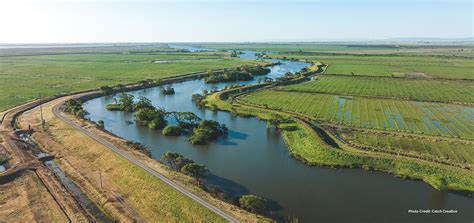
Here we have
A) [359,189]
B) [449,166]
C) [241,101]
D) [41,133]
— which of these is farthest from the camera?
[241,101]

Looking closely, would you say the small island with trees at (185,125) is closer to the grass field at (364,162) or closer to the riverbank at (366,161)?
the riverbank at (366,161)

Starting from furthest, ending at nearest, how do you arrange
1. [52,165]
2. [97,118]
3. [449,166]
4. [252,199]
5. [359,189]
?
1. [97,118]
2. [52,165]
3. [449,166]
4. [359,189]
5. [252,199]

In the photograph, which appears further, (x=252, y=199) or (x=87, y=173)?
(x=87, y=173)

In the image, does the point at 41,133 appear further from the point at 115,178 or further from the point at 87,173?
the point at 115,178

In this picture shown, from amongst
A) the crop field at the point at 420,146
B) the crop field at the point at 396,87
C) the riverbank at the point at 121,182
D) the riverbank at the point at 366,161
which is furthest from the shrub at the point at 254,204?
the crop field at the point at 396,87

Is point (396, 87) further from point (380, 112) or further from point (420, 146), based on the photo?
point (420, 146)

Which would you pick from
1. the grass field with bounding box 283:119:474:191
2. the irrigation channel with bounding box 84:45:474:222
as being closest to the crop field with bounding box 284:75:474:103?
the grass field with bounding box 283:119:474:191

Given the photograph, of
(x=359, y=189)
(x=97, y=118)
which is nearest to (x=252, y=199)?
(x=359, y=189)

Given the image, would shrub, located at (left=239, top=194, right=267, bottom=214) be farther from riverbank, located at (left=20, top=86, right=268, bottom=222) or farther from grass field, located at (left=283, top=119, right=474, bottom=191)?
grass field, located at (left=283, top=119, right=474, bottom=191)

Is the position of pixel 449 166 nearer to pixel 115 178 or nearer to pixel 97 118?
pixel 115 178
